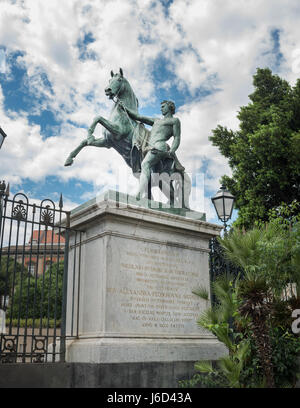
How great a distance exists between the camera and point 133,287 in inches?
300

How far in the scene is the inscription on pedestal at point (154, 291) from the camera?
7.36 m

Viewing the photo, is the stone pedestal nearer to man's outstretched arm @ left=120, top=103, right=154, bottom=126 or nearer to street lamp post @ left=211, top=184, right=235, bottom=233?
street lamp post @ left=211, top=184, right=235, bottom=233

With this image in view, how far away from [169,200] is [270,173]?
38.4 ft

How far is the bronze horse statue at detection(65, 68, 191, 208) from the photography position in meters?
9.53

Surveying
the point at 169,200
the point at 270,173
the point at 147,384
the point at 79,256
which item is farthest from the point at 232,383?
the point at 270,173

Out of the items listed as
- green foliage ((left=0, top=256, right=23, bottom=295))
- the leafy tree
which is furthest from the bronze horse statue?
the leafy tree

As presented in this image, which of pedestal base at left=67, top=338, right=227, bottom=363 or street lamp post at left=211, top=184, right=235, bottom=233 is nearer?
pedestal base at left=67, top=338, right=227, bottom=363

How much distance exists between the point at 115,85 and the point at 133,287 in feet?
16.4

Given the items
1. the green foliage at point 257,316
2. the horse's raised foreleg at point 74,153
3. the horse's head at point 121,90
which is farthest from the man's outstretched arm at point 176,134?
the green foliage at point 257,316

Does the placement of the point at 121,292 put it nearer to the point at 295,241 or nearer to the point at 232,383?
the point at 232,383

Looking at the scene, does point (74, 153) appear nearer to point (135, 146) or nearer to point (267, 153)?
point (135, 146)

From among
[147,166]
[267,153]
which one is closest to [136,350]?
[147,166]

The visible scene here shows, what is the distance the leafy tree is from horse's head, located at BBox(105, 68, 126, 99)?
1161 cm

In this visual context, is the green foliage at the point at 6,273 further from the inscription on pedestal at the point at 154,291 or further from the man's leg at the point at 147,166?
the man's leg at the point at 147,166
